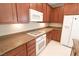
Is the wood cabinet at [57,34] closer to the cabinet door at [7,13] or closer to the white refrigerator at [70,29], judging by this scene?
the white refrigerator at [70,29]

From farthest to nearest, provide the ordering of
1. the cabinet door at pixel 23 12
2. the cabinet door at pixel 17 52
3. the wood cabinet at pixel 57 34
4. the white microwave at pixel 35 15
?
the white microwave at pixel 35 15, the cabinet door at pixel 23 12, the wood cabinet at pixel 57 34, the cabinet door at pixel 17 52

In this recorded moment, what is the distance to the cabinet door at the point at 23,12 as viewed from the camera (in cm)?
131

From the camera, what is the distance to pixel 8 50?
832 millimetres

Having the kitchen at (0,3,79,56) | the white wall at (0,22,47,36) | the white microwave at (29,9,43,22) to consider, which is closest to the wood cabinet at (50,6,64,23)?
the kitchen at (0,3,79,56)

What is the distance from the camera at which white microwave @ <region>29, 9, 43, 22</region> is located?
4.88 feet

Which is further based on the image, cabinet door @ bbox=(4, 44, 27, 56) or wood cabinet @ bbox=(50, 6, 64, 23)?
wood cabinet @ bbox=(50, 6, 64, 23)

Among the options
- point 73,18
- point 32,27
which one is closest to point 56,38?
point 73,18

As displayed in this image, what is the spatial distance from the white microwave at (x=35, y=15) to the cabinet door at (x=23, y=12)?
8cm

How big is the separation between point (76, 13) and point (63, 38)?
45cm

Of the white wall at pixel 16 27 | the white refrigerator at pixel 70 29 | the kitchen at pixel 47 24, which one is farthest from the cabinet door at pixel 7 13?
the white refrigerator at pixel 70 29

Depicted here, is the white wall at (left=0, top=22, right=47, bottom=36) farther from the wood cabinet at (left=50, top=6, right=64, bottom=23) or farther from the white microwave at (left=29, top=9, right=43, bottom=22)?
the wood cabinet at (left=50, top=6, right=64, bottom=23)

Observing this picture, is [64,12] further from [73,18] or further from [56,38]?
[56,38]

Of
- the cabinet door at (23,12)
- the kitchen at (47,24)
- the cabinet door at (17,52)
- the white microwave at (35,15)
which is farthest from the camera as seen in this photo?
the white microwave at (35,15)

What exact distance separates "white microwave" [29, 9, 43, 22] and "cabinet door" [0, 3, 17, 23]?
0.34 meters
